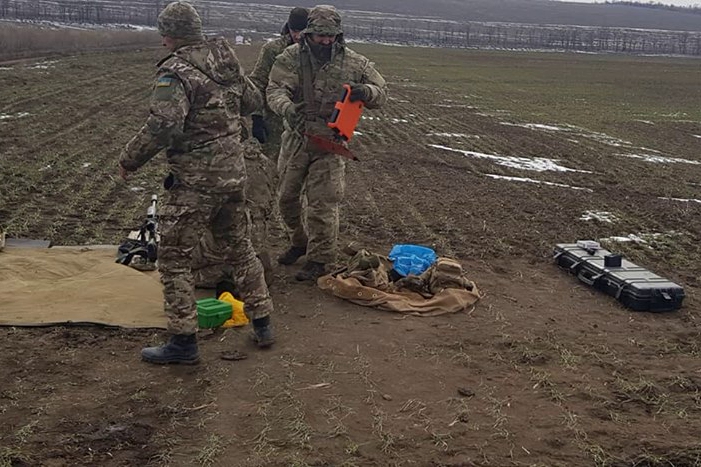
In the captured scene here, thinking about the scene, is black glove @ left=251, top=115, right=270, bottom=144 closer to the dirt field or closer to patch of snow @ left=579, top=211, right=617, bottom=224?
the dirt field

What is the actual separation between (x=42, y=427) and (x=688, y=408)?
3.63m

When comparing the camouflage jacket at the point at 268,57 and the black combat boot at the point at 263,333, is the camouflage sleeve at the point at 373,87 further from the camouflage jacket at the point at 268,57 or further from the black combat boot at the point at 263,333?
the black combat boot at the point at 263,333

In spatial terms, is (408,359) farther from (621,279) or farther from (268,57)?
(268,57)

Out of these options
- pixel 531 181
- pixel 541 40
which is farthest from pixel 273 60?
pixel 541 40

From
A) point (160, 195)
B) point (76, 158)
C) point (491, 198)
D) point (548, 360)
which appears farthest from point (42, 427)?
point (76, 158)

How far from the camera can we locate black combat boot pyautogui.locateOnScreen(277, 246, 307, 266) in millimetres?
7133

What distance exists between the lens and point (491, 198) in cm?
1049

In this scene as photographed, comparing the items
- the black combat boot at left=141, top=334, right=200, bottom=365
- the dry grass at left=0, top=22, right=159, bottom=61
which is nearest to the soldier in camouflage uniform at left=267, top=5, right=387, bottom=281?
the black combat boot at left=141, top=334, right=200, bottom=365

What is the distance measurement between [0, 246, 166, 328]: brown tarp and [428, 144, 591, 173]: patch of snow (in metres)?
8.43

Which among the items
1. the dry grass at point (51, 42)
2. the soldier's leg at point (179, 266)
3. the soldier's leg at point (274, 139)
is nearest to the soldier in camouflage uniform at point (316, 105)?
the soldier's leg at point (274, 139)

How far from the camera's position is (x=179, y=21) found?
181 inches

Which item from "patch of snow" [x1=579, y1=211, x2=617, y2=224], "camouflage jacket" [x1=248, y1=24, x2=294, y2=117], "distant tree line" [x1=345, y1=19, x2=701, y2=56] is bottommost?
"patch of snow" [x1=579, y1=211, x2=617, y2=224]

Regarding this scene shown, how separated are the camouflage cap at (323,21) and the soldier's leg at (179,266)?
2.03 meters

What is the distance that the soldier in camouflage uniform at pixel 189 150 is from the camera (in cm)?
456
